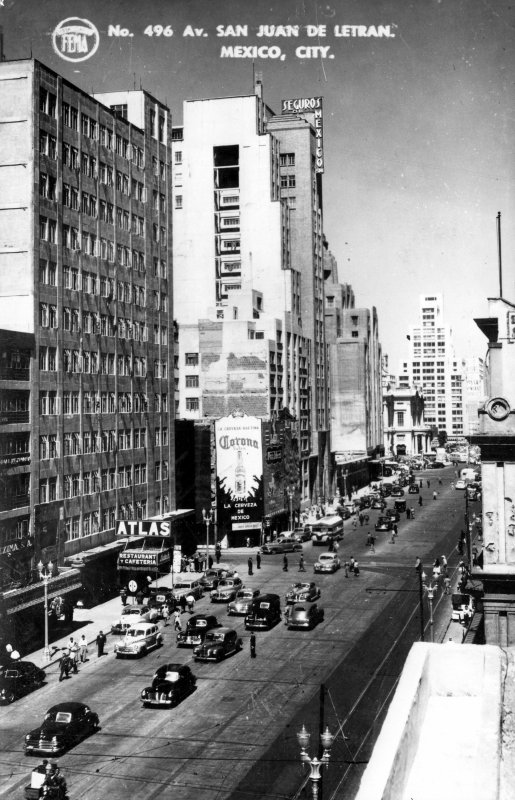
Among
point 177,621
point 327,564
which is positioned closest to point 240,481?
point 327,564

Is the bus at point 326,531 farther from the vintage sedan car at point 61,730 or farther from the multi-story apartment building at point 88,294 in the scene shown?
the vintage sedan car at point 61,730

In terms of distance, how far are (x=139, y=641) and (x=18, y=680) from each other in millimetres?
7298

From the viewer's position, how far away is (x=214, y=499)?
8119cm

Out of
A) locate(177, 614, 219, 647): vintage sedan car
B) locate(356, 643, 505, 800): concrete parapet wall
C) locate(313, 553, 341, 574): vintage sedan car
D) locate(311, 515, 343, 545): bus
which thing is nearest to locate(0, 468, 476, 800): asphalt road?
locate(177, 614, 219, 647): vintage sedan car

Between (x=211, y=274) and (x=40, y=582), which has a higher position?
(x=211, y=274)

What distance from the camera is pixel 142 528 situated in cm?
6056

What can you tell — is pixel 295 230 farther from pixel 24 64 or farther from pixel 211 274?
pixel 24 64

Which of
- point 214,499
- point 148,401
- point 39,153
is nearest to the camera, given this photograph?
point 39,153

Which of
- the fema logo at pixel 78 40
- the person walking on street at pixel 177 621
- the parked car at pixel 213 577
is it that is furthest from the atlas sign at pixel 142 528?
the fema logo at pixel 78 40

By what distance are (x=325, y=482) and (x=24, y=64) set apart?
79250 mm

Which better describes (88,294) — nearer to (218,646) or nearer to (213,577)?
(213,577)

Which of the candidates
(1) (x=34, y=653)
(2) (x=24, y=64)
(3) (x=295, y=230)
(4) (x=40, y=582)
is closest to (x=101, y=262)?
(2) (x=24, y=64)

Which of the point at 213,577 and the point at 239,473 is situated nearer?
the point at 213,577

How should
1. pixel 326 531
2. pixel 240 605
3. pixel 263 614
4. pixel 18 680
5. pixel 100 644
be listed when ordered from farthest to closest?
pixel 326 531 < pixel 240 605 < pixel 263 614 < pixel 100 644 < pixel 18 680
